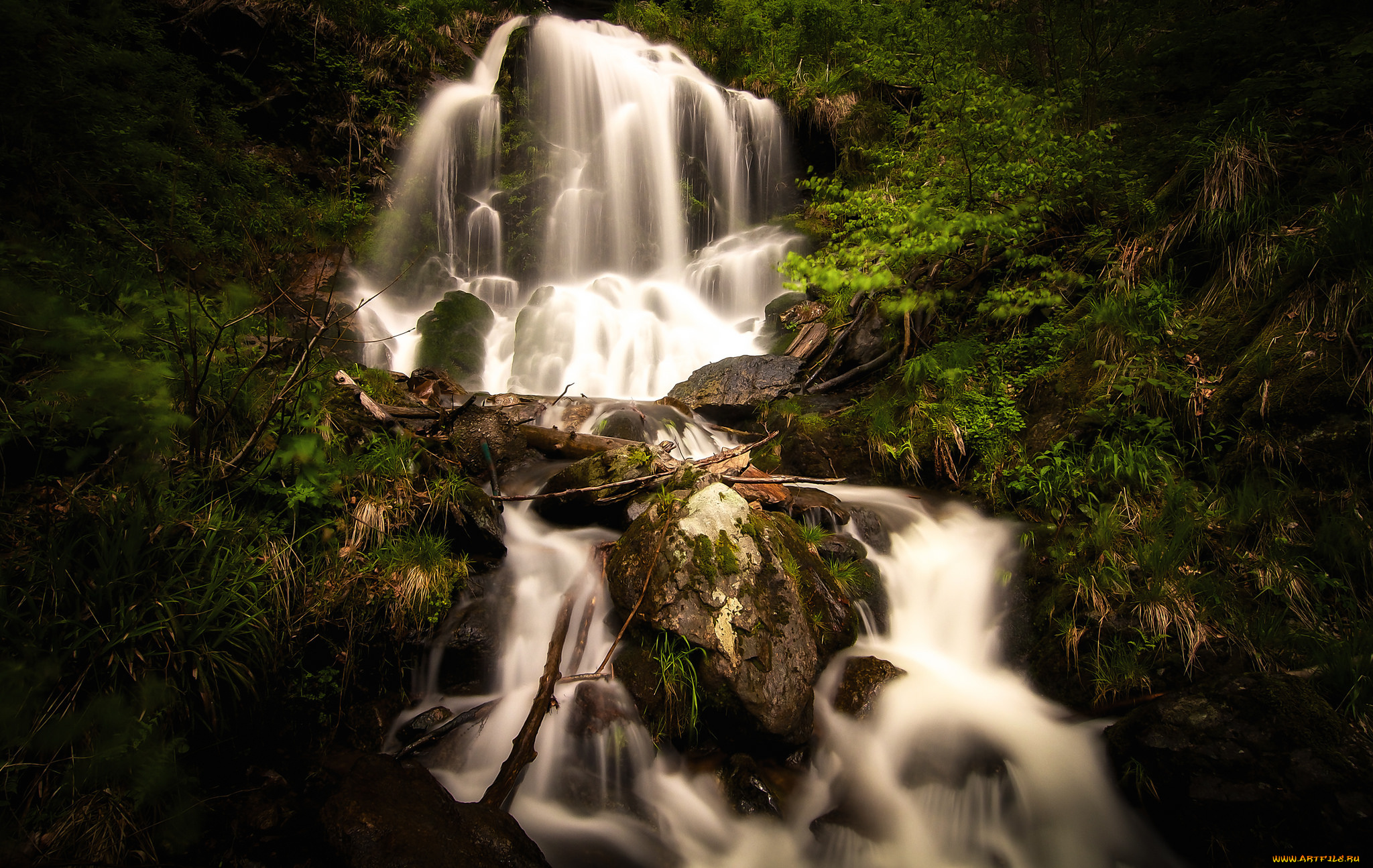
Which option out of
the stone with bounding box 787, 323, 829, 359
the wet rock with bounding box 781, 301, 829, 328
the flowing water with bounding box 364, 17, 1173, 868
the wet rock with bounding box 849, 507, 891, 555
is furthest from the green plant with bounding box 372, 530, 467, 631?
the wet rock with bounding box 781, 301, 829, 328

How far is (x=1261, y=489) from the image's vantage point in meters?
3.41

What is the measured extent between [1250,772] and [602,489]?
161 inches

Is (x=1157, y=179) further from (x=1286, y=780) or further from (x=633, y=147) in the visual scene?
(x=633, y=147)

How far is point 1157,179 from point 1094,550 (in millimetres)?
3834

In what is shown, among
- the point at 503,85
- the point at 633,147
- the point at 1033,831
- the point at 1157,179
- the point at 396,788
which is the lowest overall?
the point at 1033,831

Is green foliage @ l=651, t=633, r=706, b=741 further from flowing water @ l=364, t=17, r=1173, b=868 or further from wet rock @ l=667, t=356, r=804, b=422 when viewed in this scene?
wet rock @ l=667, t=356, r=804, b=422

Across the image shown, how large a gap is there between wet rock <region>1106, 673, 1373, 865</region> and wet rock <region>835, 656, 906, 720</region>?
1.27 m

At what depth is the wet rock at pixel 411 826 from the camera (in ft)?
6.87

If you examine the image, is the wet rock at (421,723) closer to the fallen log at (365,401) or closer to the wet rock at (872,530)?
the fallen log at (365,401)

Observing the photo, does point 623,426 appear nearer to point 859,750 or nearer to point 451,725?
point 451,725

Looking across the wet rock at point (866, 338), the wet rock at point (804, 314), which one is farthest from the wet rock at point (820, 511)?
the wet rock at point (804, 314)

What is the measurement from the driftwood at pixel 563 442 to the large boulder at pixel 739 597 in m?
1.90

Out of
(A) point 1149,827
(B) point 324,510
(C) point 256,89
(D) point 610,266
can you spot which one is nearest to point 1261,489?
(A) point 1149,827

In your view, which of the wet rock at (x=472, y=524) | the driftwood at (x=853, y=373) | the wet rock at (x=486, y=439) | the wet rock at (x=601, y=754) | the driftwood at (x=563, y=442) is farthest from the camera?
the driftwood at (x=853, y=373)
